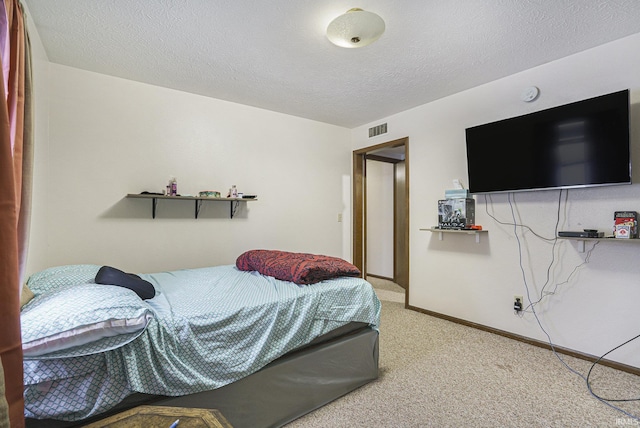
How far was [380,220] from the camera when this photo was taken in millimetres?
5676

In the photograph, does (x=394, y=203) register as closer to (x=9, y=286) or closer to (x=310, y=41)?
(x=310, y=41)

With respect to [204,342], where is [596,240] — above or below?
above

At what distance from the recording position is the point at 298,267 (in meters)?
2.06

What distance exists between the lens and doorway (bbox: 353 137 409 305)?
389 centimetres

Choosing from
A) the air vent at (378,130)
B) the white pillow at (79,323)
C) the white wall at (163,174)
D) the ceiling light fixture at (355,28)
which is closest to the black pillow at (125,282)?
the white pillow at (79,323)

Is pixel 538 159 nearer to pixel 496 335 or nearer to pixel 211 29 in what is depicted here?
pixel 496 335

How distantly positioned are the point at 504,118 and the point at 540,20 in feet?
3.32

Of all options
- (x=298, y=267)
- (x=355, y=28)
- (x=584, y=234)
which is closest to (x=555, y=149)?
(x=584, y=234)

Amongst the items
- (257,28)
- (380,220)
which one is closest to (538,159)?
(257,28)

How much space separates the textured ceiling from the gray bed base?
2.14 meters

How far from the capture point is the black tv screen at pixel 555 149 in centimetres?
223

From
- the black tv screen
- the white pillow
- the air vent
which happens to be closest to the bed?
the white pillow

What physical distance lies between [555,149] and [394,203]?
3003mm

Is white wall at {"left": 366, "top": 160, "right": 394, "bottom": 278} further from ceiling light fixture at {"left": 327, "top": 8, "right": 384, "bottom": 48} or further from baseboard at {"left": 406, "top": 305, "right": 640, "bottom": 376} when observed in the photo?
ceiling light fixture at {"left": 327, "top": 8, "right": 384, "bottom": 48}
